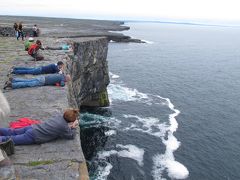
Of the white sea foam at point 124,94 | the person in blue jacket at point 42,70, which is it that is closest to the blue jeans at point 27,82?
the person in blue jacket at point 42,70

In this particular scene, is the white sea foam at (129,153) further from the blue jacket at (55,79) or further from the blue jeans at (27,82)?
the blue jeans at (27,82)

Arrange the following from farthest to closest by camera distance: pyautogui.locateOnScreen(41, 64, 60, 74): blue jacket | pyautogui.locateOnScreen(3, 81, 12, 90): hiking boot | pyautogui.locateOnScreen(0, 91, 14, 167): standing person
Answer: pyautogui.locateOnScreen(41, 64, 60, 74): blue jacket < pyautogui.locateOnScreen(3, 81, 12, 90): hiking boot < pyautogui.locateOnScreen(0, 91, 14, 167): standing person

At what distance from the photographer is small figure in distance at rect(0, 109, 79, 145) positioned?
34.1ft

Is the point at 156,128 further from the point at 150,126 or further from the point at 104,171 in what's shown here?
the point at 104,171

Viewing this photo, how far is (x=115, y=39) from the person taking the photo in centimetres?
13062

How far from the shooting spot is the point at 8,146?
940 cm

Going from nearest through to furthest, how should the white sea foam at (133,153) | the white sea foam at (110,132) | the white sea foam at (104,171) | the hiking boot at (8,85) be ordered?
1. the hiking boot at (8,85)
2. the white sea foam at (104,171)
3. the white sea foam at (133,153)
4. the white sea foam at (110,132)

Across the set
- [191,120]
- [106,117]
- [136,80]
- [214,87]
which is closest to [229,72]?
[214,87]

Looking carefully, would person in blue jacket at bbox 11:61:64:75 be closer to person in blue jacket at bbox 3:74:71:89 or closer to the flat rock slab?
the flat rock slab

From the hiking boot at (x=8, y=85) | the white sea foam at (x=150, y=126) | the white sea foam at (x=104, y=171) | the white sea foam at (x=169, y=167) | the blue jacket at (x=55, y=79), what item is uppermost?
the blue jacket at (x=55, y=79)

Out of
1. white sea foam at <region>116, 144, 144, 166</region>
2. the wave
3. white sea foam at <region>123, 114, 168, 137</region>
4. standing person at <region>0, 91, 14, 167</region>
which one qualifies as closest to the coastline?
standing person at <region>0, 91, 14, 167</region>

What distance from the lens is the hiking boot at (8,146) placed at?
918 cm

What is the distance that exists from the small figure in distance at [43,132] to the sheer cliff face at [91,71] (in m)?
24.4

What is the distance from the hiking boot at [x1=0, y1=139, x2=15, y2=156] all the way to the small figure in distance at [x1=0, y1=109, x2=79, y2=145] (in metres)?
0.76
